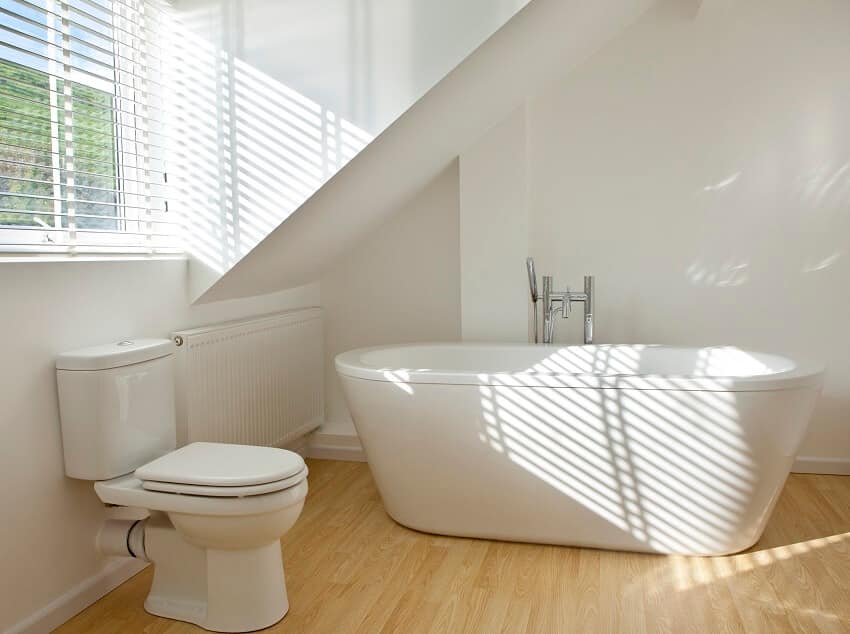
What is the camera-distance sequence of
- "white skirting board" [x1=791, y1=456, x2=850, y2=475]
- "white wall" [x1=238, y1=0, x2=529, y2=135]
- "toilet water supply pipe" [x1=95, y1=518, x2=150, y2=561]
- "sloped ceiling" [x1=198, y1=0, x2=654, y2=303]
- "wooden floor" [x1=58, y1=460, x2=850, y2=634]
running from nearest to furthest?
"wooden floor" [x1=58, y1=460, x2=850, y2=634]
"toilet water supply pipe" [x1=95, y1=518, x2=150, y2=561]
"white wall" [x1=238, y1=0, x2=529, y2=135]
"sloped ceiling" [x1=198, y1=0, x2=654, y2=303]
"white skirting board" [x1=791, y1=456, x2=850, y2=475]

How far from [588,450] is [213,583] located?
128 centimetres

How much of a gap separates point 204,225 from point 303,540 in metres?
1.24

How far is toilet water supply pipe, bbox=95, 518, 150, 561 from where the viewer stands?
7.55ft

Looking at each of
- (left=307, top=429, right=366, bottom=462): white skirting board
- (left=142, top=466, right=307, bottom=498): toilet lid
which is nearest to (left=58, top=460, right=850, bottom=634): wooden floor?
(left=142, top=466, right=307, bottom=498): toilet lid

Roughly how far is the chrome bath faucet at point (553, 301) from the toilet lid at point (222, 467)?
157cm

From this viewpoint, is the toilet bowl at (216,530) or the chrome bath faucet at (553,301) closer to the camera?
the toilet bowl at (216,530)

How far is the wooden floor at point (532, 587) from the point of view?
2.18 m

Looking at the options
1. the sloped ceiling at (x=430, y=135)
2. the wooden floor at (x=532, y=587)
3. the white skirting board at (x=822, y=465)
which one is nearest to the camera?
the wooden floor at (x=532, y=587)

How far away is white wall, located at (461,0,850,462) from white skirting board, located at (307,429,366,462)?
108 centimetres

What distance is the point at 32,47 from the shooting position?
217cm

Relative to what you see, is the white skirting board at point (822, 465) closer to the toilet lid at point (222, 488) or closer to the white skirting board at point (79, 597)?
the toilet lid at point (222, 488)

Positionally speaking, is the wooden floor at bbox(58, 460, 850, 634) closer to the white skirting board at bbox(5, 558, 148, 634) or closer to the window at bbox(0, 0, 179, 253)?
the white skirting board at bbox(5, 558, 148, 634)

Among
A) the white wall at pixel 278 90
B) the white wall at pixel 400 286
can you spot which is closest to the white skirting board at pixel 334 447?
the white wall at pixel 400 286

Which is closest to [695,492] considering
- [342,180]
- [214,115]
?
[342,180]
